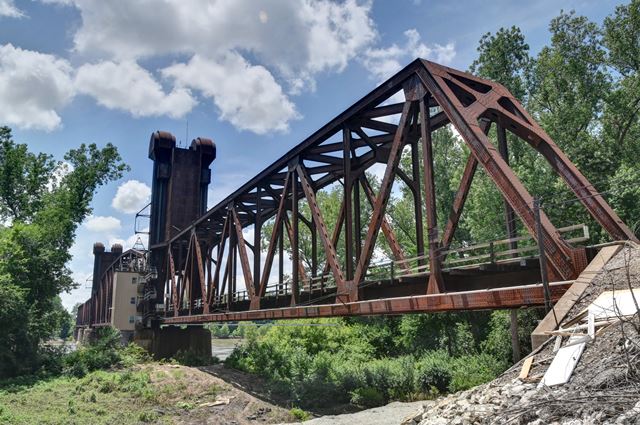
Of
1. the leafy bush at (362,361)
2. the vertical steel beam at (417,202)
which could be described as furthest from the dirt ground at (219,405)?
the vertical steel beam at (417,202)

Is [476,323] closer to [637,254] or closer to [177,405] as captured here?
[177,405]

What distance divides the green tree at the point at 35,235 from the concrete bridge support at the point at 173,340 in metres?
7.86

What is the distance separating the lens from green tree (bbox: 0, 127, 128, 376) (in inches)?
1296

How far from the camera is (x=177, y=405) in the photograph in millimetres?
23922

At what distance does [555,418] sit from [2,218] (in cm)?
4680

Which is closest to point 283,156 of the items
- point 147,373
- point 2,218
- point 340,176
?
point 340,176

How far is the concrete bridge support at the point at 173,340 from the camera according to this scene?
42.2m

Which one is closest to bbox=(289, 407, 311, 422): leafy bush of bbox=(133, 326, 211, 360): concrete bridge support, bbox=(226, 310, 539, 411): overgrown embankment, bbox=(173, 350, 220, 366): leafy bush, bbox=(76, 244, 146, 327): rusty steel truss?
bbox=(226, 310, 539, 411): overgrown embankment

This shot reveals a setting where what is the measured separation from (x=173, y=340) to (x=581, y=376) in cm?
4088

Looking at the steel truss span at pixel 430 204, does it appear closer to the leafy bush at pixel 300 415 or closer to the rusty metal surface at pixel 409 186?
the rusty metal surface at pixel 409 186

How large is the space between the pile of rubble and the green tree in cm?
3281

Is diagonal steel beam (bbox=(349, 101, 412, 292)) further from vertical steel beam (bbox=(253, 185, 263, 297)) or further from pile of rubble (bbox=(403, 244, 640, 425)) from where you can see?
vertical steel beam (bbox=(253, 185, 263, 297))

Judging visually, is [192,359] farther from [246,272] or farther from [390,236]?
[390,236]

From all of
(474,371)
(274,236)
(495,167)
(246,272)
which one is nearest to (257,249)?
(246,272)
